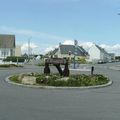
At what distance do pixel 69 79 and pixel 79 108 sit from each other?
37.9ft

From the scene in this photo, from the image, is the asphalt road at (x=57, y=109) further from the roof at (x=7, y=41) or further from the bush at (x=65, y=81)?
the roof at (x=7, y=41)

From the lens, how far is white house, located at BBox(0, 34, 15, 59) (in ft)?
378

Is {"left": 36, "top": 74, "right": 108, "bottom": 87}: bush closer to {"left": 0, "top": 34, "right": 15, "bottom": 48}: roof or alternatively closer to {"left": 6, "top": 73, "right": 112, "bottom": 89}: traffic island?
{"left": 6, "top": 73, "right": 112, "bottom": 89}: traffic island

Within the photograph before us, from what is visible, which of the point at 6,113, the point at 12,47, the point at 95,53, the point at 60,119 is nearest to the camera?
the point at 60,119

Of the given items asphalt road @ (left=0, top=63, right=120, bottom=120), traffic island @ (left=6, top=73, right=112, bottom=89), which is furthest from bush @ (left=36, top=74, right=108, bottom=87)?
asphalt road @ (left=0, top=63, right=120, bottom=120)

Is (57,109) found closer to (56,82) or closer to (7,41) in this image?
(56,82)

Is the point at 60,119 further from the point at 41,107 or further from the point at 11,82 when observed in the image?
the point at 11,82

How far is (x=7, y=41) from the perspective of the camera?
116125mm

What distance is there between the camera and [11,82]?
27.1m

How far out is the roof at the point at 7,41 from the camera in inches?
4531

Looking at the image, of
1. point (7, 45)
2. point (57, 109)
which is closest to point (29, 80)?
point (57, 109)

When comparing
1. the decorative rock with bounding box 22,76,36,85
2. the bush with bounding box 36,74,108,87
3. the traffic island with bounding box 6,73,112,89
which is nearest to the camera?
the traffic island with bounding box 6,73,112,89

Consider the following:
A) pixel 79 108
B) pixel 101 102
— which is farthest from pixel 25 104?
pixel 101 102

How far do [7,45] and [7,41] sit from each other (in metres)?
1.36
